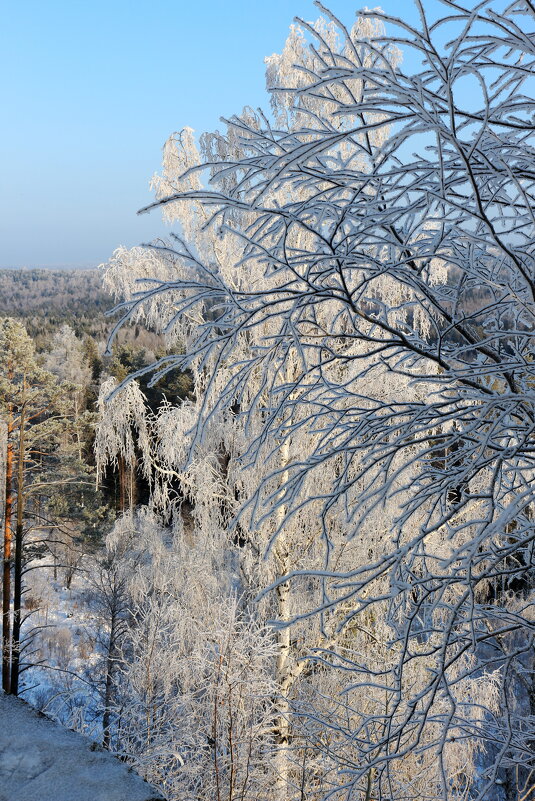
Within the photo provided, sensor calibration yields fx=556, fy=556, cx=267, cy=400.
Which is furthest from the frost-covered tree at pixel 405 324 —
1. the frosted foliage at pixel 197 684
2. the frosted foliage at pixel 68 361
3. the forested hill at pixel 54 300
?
the forested hill at pixel 54 300

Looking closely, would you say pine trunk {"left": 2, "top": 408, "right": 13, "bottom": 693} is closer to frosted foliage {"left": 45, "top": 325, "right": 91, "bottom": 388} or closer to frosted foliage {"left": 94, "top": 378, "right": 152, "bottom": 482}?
frosted foliage {"left": 94, "top": 378, "right": 152, "bottom": 482}

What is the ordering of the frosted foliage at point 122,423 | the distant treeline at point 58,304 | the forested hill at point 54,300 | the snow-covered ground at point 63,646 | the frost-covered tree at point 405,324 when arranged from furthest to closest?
the forested hill at point 54,300
the distant treeline at point 58,304
the snow-covered ground at point 63,646
the frosted foliage at point 122,423
the frost-covered tree at point 405,324

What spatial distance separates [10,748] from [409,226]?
1.73m

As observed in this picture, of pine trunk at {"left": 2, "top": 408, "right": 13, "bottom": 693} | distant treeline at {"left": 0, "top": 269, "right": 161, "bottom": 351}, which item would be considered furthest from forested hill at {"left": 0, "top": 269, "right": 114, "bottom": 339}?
pine trunk at {"left": 2, "top": 408, "right": 13, "bottom": 693}

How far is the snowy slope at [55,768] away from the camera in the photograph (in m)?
1.25

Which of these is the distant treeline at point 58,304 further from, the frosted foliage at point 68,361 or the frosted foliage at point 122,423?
the frosted foliage at point 122,423

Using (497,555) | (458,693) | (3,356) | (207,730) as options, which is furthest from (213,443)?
(3,356)

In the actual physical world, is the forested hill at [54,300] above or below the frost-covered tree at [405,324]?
above

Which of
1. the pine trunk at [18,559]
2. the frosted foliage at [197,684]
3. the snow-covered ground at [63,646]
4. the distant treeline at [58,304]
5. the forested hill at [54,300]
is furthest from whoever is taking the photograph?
the forested hill at [54,300]

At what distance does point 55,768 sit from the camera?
52.2 inches

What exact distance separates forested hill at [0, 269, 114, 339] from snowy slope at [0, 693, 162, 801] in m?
39.4

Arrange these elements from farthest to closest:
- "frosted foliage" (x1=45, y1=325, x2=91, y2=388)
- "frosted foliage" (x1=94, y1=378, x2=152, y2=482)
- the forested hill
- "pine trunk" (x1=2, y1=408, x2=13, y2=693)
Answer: the forested hill → "frosted foliage" (x1=45, y1=325, x2=91, y2=388) → "pine trunk" (x1=2, y1=408, x2=13, y2=693) → "frosted foliage" (x1=94, y1=378, x2=152, y2=482)

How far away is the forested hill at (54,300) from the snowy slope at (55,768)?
39.4m

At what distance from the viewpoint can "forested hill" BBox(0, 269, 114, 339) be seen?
47812 mm
